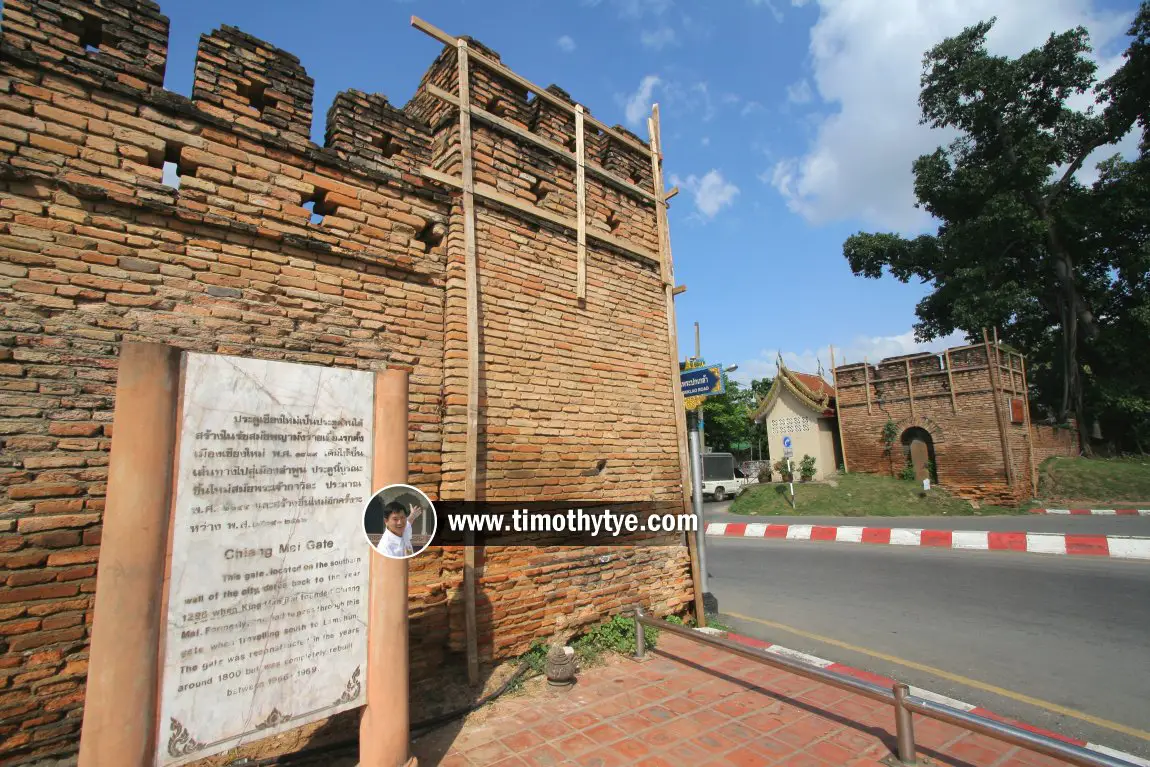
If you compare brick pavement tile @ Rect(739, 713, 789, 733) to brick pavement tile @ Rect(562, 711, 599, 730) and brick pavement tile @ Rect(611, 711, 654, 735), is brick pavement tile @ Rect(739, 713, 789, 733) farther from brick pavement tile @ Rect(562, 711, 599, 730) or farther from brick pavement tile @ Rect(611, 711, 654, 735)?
brick pavement tile @ Rect(562, 711, 599, 730)

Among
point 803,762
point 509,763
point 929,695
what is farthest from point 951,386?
point 509,763

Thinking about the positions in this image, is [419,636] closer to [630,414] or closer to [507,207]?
[630,414]

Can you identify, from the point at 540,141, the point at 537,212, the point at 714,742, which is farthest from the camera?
the point at 540,141

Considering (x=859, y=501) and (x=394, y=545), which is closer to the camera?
(x=394, y=545)

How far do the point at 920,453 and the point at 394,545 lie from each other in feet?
71.6

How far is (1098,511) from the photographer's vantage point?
1545cm

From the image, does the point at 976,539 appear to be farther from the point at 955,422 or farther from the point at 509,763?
the point at 955,422

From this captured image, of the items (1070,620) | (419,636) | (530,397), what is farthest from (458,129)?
(1070,620)

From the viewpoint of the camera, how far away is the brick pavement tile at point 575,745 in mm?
3316

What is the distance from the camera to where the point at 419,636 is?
4020 mm

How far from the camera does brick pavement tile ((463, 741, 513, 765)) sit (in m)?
3.25

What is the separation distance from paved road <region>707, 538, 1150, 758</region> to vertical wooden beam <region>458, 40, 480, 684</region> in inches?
137

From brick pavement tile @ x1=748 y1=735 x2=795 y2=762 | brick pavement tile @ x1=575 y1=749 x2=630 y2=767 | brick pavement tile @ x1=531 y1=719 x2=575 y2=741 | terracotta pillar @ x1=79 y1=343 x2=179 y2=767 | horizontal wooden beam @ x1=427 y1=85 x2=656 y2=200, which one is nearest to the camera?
terracotta pillar @ x1=79 y1=343 x2=179 y2=767

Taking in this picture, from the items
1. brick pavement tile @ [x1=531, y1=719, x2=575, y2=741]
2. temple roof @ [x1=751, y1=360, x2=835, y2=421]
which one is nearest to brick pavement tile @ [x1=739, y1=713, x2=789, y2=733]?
brick pavement tile @ [x1=531, y1=719, x2=575, y2=741]
